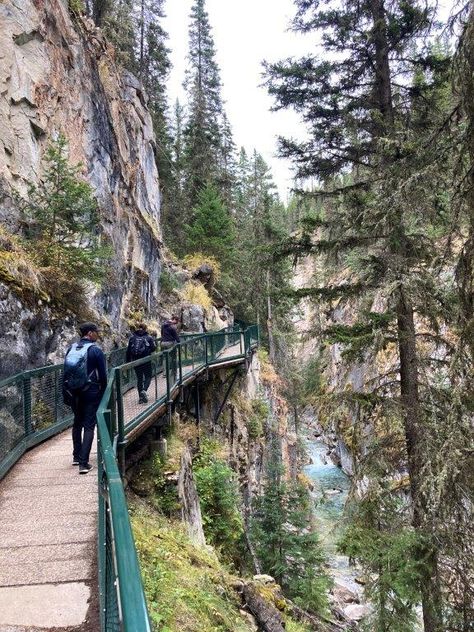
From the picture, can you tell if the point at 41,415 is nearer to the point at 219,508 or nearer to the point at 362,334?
the point at 219,508

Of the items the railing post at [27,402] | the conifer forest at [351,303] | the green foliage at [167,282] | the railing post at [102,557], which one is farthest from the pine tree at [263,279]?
the railing post at [102,557]

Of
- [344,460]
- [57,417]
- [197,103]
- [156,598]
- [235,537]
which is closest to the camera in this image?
[156,598]

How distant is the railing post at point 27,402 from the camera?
7500 mm

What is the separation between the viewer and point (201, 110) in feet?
125

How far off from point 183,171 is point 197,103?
20.0 feet

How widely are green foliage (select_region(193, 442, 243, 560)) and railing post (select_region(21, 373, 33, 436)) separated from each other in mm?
5211

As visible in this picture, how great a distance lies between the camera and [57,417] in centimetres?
891

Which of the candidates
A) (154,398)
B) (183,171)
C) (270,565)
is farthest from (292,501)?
(183,171)

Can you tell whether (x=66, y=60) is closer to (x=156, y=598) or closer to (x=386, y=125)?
(x=386, y=125)

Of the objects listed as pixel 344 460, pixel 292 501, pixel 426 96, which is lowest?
pixel 344 460

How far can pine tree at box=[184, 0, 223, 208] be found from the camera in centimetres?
3747

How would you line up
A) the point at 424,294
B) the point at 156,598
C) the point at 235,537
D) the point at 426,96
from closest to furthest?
the point at 156,598 → the point at 424,294 → the point at 426,96 → the point at 235,537

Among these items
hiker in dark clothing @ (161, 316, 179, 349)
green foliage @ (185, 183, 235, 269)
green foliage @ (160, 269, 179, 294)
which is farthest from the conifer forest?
green foliage @ (185, 183, 235, 269)

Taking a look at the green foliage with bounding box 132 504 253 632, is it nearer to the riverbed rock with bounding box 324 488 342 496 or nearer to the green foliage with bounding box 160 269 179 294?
the green foliage with bounding box 160 269 179 294
